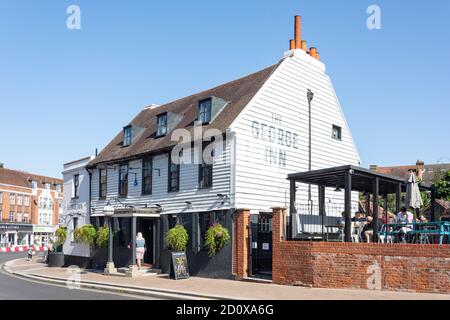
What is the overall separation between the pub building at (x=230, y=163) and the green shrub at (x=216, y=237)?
9.0 inches

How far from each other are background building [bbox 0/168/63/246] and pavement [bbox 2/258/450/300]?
5109cm

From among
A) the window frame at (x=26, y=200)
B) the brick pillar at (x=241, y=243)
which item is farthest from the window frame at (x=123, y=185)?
the window frame at (x=26, y=200)

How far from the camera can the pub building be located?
20.2 meters

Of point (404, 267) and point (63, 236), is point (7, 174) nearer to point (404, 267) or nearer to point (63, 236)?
point (63, 236)

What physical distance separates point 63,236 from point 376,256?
2055 cm

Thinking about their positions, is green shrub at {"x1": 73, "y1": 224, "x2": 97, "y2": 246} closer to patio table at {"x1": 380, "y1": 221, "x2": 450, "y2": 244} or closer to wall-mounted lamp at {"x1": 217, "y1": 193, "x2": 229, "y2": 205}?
wall-mounted lamp at {"x1": 217, "y1": 193, "x2": 229, "y2": 205}

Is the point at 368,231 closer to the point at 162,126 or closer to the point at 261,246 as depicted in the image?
the point at 261,246

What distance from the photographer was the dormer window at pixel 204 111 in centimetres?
2250

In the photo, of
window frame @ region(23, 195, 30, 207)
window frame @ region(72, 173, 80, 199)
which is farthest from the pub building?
window frame @ region(23, 195, 30, 207)

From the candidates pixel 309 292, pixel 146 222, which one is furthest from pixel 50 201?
pixel 309 292

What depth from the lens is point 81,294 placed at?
16203mm

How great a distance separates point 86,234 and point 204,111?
9558 mm

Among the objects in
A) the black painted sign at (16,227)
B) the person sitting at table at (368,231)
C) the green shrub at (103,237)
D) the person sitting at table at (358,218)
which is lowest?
the black painted sign at (16,227)

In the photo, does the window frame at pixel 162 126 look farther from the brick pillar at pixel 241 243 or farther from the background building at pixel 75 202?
the brick pillar at pixel 241 243
